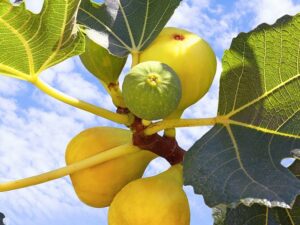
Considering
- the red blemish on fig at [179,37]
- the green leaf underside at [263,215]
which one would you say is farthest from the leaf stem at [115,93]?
the green leaf underside at [263,215]

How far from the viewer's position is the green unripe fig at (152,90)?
54.4 inches

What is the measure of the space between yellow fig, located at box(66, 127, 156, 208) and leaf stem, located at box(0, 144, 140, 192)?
2cm

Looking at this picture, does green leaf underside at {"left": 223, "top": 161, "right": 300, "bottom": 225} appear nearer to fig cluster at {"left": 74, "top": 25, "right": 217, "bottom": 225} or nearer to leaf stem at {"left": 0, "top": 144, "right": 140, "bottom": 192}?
fig cluster at {"left": 74, "top": 25, "right": 217, "bottom": 225}

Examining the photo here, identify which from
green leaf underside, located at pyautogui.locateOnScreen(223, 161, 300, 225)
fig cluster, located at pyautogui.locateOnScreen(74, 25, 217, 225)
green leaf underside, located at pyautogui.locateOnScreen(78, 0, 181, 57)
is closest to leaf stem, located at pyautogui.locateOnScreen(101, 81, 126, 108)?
fig cluster, located at pyautogui.locateOnScreen(74, 25, 217, 225)

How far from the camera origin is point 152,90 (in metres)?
1.38

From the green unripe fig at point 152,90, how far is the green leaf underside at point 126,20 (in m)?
0.22

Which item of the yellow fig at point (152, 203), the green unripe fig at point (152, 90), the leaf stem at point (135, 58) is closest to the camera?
the green unripe fig at point (152, 90)

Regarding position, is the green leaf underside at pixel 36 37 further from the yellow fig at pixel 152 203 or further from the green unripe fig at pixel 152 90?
the yellow fig at pixel 152 203

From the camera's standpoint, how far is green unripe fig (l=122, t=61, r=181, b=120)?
54.4 inches

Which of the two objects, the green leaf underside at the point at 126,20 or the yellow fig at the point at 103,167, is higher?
the green leaf underside at the point at 126,20

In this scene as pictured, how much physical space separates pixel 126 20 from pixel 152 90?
37 centimetres

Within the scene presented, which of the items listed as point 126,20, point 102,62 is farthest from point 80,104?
point 126,20

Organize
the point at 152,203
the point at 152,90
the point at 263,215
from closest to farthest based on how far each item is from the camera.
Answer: the point at 152,90, the point at 152,203, the point at 263,215

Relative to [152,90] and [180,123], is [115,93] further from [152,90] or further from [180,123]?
[152,90]
